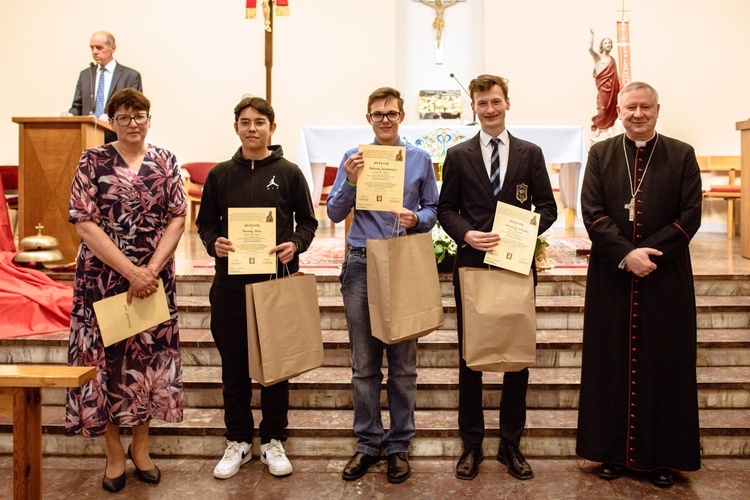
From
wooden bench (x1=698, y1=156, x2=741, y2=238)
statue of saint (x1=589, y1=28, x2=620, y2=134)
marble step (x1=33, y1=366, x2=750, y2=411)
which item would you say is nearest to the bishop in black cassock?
marble step (x1=33, y1=366, x2=750, y2=411)

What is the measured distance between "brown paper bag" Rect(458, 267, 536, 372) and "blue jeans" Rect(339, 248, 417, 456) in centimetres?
31

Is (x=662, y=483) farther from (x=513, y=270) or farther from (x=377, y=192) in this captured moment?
(x=377, y=192)

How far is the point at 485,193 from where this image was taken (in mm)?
2969

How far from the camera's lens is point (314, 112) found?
941cm

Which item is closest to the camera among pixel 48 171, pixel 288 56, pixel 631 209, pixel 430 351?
pixel 631 209

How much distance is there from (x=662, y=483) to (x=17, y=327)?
3637mm

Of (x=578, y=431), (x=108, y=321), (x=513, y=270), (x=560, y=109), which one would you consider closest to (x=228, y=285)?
(x=108, y=321)

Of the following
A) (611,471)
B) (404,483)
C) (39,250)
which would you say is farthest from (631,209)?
(39,250)

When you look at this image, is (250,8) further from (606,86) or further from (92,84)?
(606,86)

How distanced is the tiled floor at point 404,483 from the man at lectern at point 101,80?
4000 millimetres

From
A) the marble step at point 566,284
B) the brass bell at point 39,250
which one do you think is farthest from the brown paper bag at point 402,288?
the brass bell at point 39,250

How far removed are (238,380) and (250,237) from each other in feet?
2.19

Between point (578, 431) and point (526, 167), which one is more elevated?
point (526, 167)

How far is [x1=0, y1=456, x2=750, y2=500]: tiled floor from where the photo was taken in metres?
2.97
